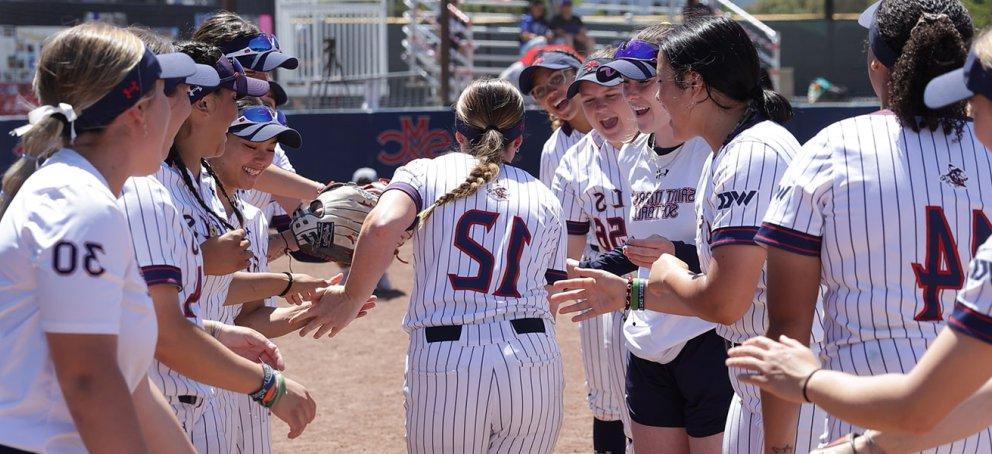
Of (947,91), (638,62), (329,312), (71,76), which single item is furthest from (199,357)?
(638,62)

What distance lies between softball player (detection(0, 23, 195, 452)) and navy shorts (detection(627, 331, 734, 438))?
91.7 inches

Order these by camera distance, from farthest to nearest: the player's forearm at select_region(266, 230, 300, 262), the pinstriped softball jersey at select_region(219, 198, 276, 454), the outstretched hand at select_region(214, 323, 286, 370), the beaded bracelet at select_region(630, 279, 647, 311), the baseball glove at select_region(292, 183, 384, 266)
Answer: the player's forearm at select_region(266, 230, 300, 262) → the baseball glove at select_region(292, 183, 384, 266) → the pinstriped softball jersey at select_region(219, 198, 276, 454) → the beaded bracelet at select_region(630, 279, 647, 311) → the outstretched hand at select_region(214, 323, 286, 370)

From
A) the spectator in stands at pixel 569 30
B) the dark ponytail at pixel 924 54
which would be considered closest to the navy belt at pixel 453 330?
the dark ponytail at pixel 924 54

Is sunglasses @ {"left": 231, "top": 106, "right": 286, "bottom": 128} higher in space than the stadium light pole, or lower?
higher

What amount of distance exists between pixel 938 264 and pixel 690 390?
1.65m

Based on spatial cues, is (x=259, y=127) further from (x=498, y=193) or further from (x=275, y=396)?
(x=275, y=396)

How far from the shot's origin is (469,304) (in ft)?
12.7

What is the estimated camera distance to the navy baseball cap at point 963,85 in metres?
2.10

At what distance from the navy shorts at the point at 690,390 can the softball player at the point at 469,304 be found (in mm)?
442

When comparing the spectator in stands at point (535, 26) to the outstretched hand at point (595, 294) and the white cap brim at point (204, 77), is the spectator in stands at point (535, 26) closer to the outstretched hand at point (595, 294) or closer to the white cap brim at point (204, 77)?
the outstretched hand at point (595, 294)

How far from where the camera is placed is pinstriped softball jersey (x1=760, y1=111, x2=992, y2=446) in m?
2.63

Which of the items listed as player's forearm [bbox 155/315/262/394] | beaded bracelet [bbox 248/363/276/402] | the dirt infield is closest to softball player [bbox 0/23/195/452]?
player's forearm [bbox 155/315/262/394]

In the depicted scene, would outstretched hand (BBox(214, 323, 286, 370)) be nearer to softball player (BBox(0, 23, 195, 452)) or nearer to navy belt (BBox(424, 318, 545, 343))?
navy belt (BBox(424, 318, 545, 343))

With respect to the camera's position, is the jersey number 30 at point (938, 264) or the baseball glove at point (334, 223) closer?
the jersey number 30 at point (938, 264)
